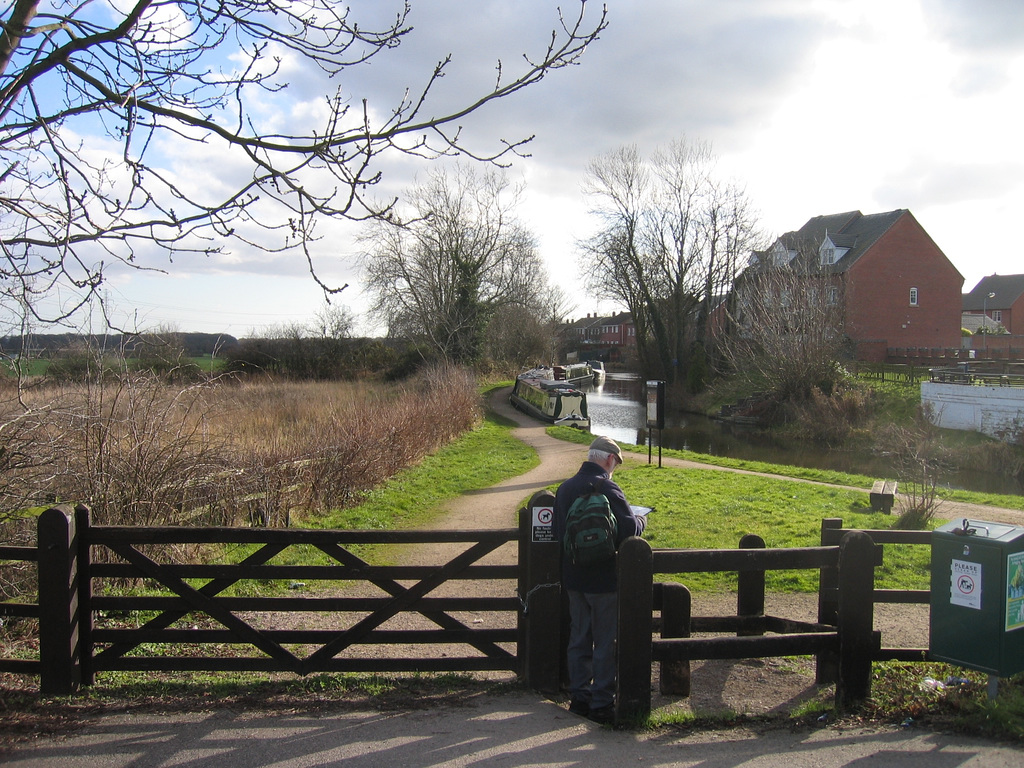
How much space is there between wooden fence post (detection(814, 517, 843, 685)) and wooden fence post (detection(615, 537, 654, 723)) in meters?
1.45

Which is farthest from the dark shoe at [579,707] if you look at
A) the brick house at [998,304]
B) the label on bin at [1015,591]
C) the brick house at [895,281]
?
the brick house at [998,304]

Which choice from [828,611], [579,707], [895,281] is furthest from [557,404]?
[895,281]

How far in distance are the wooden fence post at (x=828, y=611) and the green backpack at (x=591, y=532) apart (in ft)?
6.04

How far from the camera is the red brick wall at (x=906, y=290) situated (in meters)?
49.7

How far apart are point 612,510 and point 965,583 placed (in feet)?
7.18

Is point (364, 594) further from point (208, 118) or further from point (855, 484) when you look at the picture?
point (855, 484)

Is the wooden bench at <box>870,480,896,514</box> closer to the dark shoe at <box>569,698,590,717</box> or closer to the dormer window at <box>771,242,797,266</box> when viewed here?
the dark shoe at <box>569,698,590,717</box>

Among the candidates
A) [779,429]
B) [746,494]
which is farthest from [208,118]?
[779,429]

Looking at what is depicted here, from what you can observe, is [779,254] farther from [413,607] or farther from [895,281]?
[413,607]

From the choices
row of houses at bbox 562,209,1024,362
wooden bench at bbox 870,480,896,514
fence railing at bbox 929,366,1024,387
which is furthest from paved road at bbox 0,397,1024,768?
row of houses at bbox 562,209,1024,362

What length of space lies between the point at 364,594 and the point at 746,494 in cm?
884

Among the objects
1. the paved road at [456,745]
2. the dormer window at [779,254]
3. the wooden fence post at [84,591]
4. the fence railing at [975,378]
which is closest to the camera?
the paved road at [456,745]

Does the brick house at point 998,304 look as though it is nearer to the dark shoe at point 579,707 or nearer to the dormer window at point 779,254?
the dormer window at point 779,254

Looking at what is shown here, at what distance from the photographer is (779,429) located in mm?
34125
